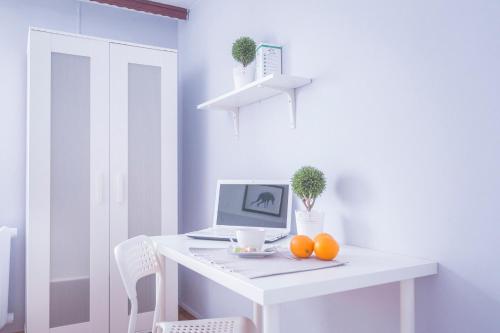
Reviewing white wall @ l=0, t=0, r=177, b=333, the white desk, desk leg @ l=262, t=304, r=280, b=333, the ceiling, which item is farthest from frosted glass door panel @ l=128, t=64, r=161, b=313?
desk leg @ l=262, t=304, r=280, b=333

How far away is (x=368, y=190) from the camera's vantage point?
1634 mm

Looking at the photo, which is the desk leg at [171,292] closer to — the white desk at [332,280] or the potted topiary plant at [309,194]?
the white desk at [332,280]

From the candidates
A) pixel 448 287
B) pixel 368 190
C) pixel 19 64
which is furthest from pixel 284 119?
pixel 19 64

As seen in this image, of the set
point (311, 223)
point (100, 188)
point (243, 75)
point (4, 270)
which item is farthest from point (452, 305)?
point (4, 270)

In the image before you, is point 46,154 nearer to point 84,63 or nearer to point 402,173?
point 84,63

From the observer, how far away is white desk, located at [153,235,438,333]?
42.3 inches

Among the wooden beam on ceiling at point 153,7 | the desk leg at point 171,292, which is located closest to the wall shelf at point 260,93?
the desk leg at point 171,292

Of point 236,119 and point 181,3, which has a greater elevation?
point 181,3

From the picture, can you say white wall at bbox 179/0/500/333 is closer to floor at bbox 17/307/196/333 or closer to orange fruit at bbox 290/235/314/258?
orange fruit at bbox 290/235/314/258

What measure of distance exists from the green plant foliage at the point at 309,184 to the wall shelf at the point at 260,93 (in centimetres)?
40

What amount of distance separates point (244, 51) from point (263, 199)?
0.80 meters

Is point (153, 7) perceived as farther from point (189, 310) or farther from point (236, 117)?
point (189, 310)

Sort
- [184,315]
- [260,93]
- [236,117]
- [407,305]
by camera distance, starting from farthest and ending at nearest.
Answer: [184,315]
[236,117]
[260,93]
[407,305]

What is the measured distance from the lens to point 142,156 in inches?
112
